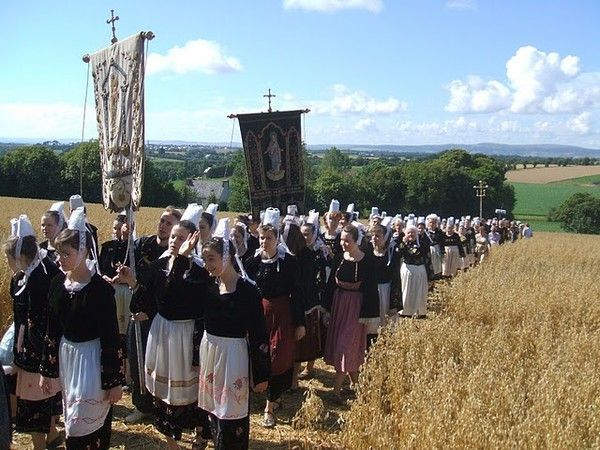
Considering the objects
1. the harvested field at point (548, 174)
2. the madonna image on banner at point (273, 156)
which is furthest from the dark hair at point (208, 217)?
the harvested field at point (548, 174)

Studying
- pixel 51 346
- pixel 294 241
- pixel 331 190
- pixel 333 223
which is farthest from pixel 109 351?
pixel 331 190

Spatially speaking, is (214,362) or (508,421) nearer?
(508,421)

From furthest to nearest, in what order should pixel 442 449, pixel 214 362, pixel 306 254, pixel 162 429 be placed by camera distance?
pixel 306 254
pixel 162 429
pixel 214 362
pixel 442 449

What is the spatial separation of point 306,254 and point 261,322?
6.75 ft

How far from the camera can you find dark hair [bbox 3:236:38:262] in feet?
14.3

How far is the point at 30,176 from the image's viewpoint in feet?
163

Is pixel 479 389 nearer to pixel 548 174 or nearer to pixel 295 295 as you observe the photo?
pixel 295 295

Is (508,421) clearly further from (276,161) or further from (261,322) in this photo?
(276,161)

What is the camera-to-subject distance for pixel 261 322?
14.3 ft

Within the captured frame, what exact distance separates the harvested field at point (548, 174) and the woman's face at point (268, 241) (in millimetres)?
97113

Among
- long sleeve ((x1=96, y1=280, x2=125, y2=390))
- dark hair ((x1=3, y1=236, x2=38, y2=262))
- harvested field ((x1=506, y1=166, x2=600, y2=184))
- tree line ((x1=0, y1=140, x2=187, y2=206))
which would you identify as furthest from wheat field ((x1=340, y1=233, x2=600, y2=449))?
harvested field ((x1=506, y1=166, x2=600, y2=184))

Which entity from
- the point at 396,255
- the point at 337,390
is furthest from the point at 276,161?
the point at 337,390

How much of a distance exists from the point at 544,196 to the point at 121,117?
85.0 m

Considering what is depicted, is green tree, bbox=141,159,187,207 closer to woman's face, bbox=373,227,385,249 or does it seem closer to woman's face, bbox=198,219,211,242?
woman's face, bbox=373,227,385,249
